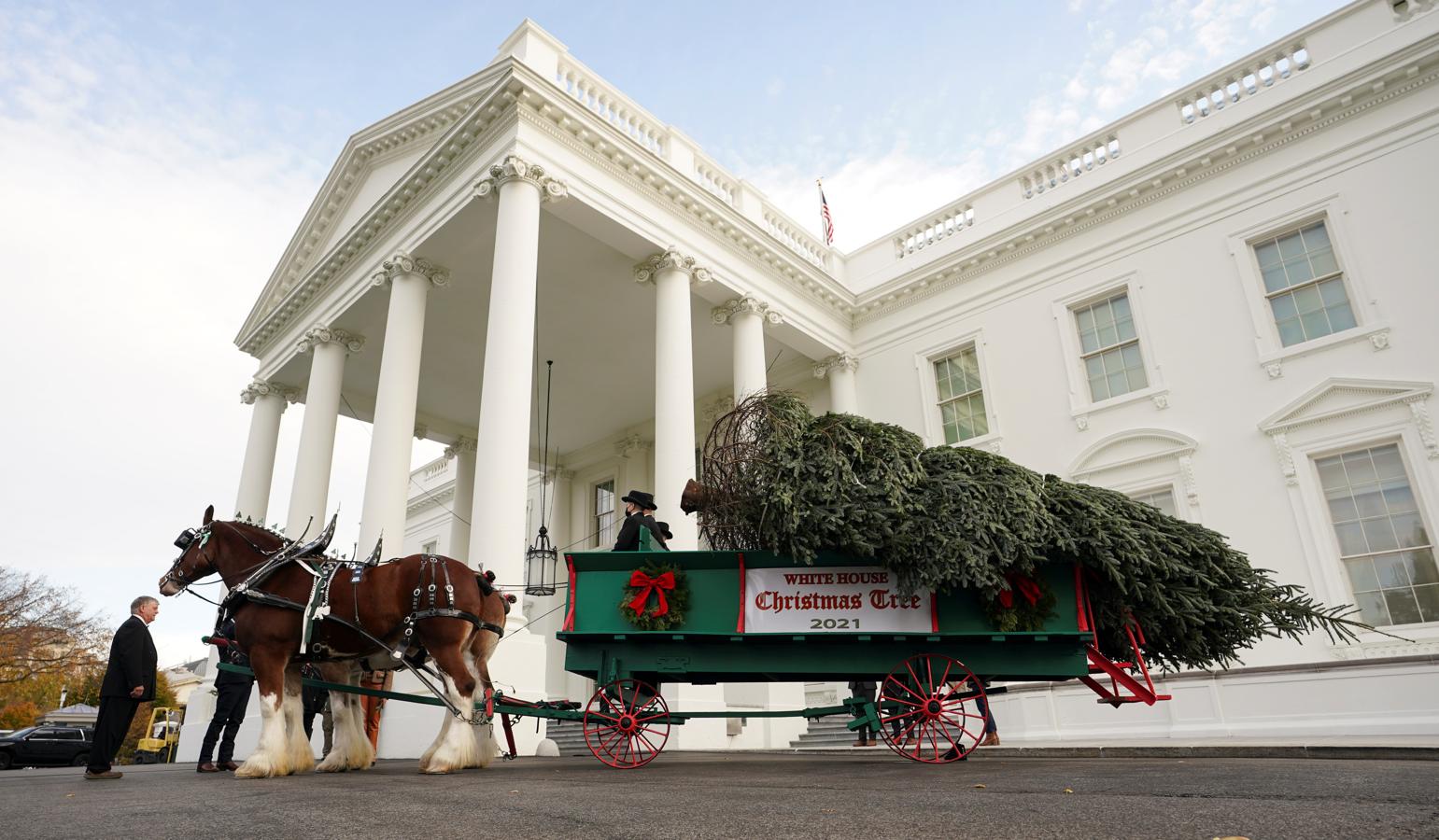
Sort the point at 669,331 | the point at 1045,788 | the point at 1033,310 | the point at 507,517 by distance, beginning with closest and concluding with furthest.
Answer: the point at 1045,788 → the point at 507,517 → the point at 669,331 → the point at 1033,310

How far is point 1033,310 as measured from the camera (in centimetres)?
1440

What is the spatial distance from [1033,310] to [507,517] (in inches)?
389

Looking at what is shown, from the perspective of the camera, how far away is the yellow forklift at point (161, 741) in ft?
85.1

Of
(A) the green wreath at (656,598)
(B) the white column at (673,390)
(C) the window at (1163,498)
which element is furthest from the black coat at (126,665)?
(C) the window at (1163,498)

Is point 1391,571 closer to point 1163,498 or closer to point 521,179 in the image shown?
point 1163,498

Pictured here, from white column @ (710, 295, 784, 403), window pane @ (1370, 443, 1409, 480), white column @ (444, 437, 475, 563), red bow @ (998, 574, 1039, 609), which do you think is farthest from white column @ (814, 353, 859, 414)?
red bow @ (998, 574, 1039, 609)

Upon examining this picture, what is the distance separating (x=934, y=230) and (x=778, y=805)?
14660mm

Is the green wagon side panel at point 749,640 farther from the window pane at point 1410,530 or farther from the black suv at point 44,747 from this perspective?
the black suv at point 44,747

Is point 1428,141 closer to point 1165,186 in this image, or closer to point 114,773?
point 1165,186

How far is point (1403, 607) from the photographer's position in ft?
32.8

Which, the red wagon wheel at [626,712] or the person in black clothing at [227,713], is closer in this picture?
the red wagon wheel at [626,712]

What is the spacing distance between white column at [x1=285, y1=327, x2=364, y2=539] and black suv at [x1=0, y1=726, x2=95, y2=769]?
9744 mm

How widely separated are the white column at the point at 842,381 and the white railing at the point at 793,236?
Result: 1.96 m

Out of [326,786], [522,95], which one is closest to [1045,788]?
[326,786]
